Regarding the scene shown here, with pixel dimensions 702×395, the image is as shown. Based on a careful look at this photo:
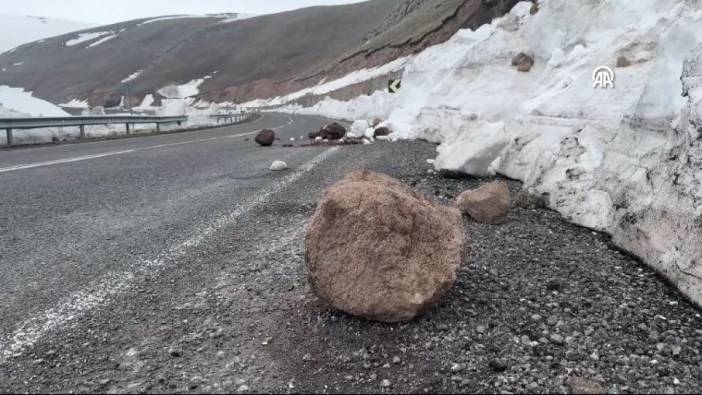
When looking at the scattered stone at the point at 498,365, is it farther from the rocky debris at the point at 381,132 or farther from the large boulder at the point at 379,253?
the rocky debris at the point at 381,132

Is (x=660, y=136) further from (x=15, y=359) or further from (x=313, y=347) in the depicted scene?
(x=15, y=359)

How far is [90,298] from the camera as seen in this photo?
2.64 m

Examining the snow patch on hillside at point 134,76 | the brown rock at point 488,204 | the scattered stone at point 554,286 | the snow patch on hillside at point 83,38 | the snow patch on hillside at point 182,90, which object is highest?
the snow patch on hillside at point 83,38

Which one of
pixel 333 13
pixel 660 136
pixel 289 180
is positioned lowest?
pixel 289 180

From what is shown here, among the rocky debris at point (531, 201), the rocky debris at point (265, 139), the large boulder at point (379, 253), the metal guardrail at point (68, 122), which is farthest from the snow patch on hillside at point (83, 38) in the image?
the large boulder at point (379, 253)

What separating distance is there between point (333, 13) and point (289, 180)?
406 feet

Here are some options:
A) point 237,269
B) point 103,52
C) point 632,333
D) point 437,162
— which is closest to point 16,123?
point 437,162

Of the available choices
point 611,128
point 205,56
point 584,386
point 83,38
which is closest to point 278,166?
point 611,128

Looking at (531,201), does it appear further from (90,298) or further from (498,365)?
(90,298)

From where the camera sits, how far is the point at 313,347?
215 centimetres

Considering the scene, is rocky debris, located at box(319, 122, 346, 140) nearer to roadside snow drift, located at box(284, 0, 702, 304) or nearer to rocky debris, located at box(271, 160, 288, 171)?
roadside snow drift, located at box(284, 0, 702, 304)

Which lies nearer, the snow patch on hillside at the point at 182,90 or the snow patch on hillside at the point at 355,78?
the snow patch on hillside at the point at 355,78

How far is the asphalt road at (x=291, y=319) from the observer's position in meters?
1.91

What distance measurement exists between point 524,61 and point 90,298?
9967mm
